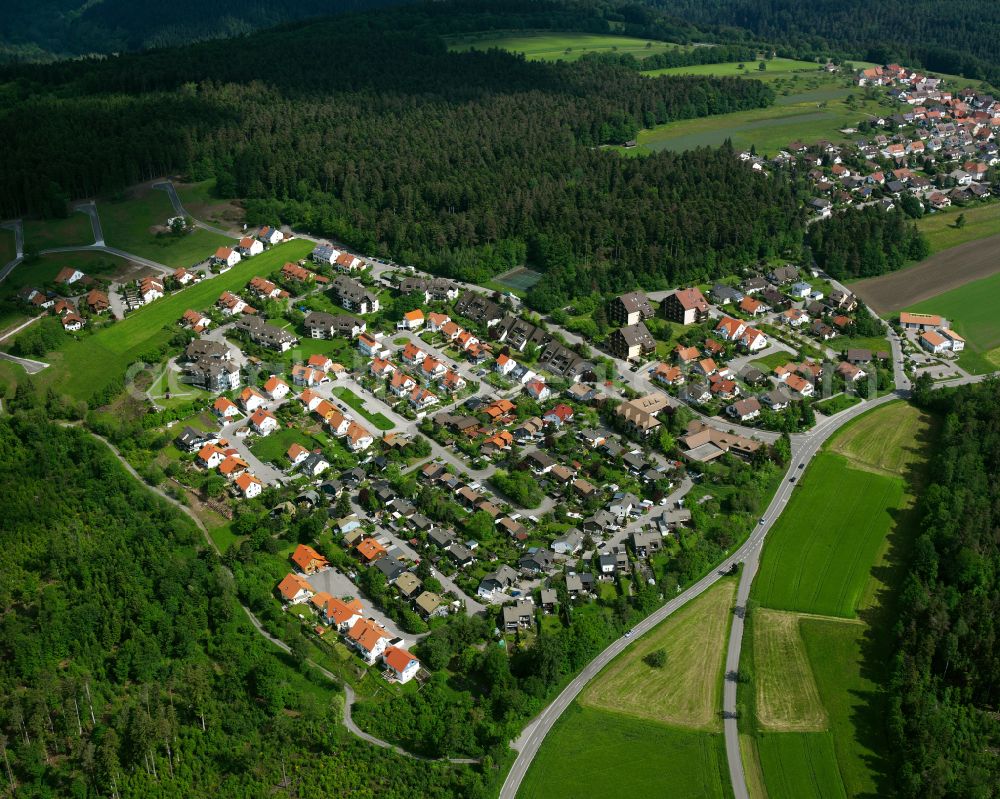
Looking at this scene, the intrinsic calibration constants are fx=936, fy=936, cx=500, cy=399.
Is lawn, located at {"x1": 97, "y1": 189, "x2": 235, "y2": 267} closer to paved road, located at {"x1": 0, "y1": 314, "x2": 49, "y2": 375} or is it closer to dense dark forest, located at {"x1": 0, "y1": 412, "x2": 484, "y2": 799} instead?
paved road, located at {"x1": 0, "y1": 314, "x2": 49, "y2": 375}

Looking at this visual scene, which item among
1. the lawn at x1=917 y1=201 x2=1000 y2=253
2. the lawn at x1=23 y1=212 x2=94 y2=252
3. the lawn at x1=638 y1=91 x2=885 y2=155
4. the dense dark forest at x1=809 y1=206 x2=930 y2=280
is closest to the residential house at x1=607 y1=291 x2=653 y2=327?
the dense dark forest at x1=809 y1=206 x2=930 y2=280

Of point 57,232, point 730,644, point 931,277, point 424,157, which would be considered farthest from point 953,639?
point 57,232

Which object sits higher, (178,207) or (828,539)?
(178,207)

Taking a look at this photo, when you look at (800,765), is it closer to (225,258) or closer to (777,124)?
(225,258)

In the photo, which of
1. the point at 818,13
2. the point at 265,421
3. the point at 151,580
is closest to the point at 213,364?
the point at 265,421

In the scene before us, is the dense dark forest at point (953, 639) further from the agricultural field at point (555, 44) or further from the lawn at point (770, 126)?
the agricultural field at point (555, 44)

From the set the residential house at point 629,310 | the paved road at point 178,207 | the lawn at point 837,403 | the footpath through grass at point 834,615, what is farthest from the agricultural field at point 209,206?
the footpath through grass at point 834,615
